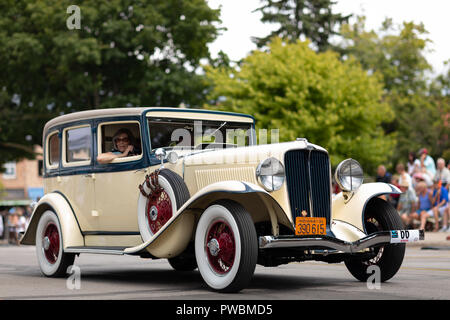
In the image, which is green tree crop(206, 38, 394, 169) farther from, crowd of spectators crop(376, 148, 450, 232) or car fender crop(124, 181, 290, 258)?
car fender crop(124, 181, 290, 258)

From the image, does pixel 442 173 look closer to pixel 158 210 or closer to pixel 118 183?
pixel 118 183

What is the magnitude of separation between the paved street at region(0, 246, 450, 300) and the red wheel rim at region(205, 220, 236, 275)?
0.29 m

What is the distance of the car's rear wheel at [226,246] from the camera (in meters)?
6.71

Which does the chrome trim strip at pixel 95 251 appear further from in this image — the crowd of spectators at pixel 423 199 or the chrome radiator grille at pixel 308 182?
the crowd of spectators at pixel 423 199

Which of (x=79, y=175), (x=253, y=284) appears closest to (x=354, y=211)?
(x=253, y=284)

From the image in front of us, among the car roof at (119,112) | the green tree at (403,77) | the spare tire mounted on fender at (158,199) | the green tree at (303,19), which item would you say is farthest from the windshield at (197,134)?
the green tree at (403,77)

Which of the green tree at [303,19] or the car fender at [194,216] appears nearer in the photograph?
the car fender at [194,216]

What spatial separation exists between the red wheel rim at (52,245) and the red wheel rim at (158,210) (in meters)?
1.89

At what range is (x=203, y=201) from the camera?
7.54 metres

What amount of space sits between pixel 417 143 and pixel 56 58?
28577mm

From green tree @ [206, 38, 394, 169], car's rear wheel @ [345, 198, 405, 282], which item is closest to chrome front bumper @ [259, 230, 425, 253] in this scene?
car's rear wheel @ [345, 198, 405, 282]

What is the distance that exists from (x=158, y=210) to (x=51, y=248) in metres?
2.28

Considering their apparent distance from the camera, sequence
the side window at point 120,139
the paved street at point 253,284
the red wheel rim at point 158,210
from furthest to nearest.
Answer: the side window at point 120,139 < the red wheel rim at point 158,210 < the paved street at point 253,284

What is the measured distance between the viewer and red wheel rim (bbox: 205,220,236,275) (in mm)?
7008
